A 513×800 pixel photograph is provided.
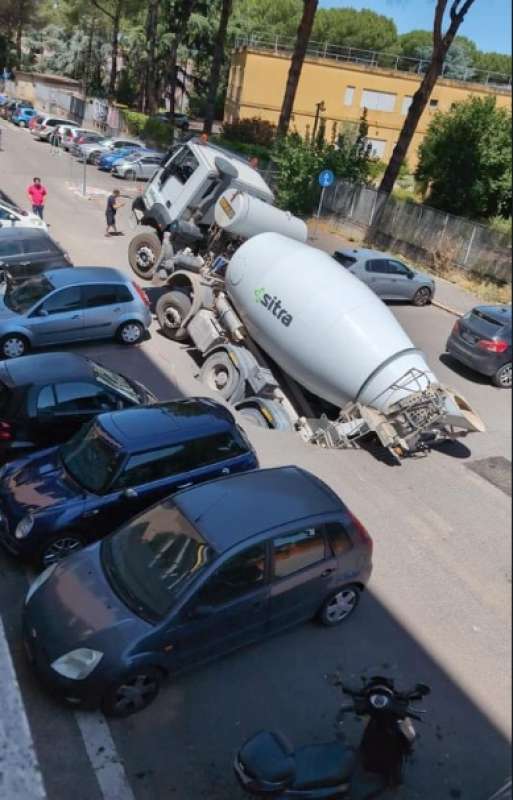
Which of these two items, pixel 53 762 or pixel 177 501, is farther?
pixel 177 501

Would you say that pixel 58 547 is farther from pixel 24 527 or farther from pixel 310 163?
pixel 310 163

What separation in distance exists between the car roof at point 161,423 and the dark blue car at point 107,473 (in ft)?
0.04

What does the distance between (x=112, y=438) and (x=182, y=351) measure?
6.26 m

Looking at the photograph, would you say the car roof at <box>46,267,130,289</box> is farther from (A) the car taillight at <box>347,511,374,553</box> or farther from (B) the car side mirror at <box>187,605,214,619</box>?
(B) the car side mirror at <box>187,605,214,619</box>

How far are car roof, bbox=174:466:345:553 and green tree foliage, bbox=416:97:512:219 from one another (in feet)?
57.2

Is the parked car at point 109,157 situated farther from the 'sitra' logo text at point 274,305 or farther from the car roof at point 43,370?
the car roof at point 43,370

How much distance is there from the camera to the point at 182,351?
13.5 meters

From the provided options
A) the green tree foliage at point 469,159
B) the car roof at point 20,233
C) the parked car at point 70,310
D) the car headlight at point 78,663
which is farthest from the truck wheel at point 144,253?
the car headlight at point 78,663

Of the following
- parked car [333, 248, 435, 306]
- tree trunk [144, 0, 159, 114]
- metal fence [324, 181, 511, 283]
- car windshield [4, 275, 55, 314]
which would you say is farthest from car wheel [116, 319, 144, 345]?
tree trunk [144, 0, 159, 114]

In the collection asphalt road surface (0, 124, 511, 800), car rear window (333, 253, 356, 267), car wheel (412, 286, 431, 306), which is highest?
car rear window (333, 253, 356, 267)

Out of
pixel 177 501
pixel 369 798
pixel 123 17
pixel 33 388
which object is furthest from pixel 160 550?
pixel 123 17

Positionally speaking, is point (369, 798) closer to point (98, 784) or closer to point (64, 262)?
point (98, 784)

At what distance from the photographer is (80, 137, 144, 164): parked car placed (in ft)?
115

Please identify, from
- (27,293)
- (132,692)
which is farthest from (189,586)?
(27,293)
